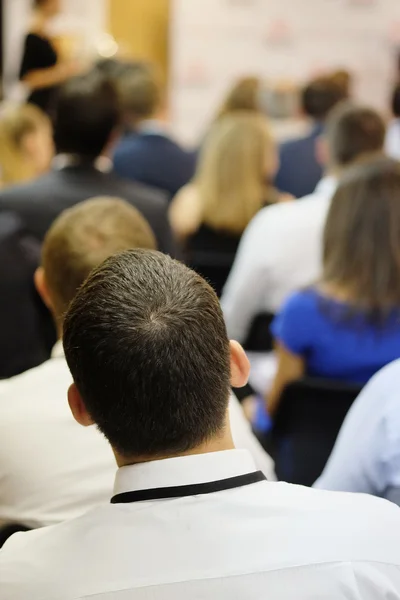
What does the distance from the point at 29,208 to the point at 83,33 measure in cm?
471

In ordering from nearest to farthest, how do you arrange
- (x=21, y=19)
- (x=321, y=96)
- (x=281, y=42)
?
(x=321, y=96) → (x=281, y=42) → (x=21, y=19)

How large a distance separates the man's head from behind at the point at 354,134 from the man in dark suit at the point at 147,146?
4.18 feet

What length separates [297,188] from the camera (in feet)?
15.2

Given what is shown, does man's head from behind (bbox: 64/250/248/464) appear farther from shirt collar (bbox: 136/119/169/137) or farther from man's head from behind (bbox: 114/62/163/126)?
man's head from behind (bbox: 114/62/163/126)

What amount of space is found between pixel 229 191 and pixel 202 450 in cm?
259

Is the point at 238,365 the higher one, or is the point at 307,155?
the point at 238,365

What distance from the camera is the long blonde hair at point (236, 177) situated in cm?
355

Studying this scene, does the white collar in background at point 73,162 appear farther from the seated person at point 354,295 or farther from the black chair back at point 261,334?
the seated person at point 354,295

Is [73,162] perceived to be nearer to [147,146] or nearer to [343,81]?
[147,146]

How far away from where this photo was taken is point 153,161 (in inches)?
173

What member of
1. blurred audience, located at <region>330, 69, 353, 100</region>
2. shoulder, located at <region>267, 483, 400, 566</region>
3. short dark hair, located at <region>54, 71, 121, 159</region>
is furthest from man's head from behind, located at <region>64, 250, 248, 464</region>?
blurred audience, located at <region>330, 69, 353, 100</region>

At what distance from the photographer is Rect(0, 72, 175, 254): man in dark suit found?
2.87 meters

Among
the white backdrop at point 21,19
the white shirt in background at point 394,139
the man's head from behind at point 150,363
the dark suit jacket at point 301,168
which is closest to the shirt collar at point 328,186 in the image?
the dark suit jacket at point 301,168

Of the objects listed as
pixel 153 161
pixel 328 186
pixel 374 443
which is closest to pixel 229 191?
pixel 328 186
